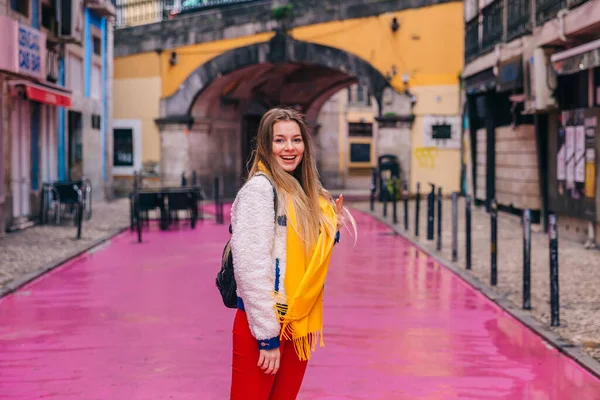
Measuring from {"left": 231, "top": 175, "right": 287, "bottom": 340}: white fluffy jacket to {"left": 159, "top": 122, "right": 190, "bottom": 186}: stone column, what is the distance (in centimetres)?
2655

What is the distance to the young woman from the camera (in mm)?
3461

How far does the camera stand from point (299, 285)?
352 cm

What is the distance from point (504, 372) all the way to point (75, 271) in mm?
6849

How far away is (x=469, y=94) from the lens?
25484 millimetres

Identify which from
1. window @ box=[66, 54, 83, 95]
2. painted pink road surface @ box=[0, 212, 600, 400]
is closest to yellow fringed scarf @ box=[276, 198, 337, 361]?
painted pink road surface @ box=[0, 212, 600, 400]

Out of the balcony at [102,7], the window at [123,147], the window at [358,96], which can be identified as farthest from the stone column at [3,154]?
the window at [358,96]

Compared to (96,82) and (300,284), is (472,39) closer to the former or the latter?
(96,82)

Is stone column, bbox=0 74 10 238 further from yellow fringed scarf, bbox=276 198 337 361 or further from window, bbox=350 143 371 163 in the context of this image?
window, bbox=350 143 371 163

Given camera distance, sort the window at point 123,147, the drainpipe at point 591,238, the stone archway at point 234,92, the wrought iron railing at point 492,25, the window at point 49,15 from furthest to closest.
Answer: the window at point 123,147, the stone archway at point 234,92, the window at point 49,15, the wrought iron railing at point 492,25, the drainpipe at point 591,238

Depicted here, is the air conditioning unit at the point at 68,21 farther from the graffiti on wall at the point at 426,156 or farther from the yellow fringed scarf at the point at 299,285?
the yellow fringed scarf at the point at 299,285

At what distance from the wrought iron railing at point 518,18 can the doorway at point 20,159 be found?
30.8 feet

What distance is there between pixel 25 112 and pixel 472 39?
38.5ft

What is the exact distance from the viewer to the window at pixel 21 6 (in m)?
17.9

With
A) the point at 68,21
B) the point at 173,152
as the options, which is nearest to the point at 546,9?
the point at 68,21
